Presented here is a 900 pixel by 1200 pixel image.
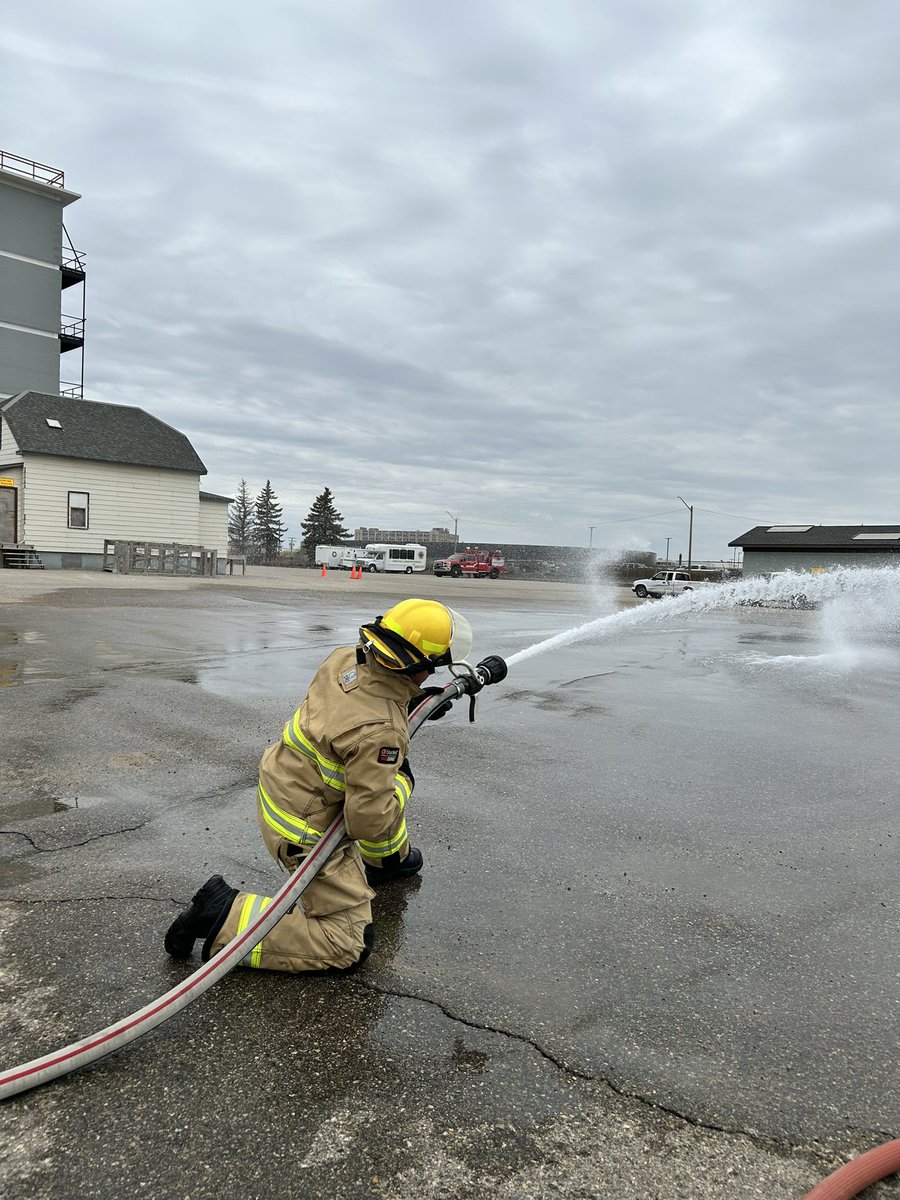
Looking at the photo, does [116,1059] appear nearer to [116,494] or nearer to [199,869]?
[199,869]

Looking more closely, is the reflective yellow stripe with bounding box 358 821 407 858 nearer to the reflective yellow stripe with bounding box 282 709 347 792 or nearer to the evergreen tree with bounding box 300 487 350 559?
the reflective yellow stripe with bounding box 282 709 347 792

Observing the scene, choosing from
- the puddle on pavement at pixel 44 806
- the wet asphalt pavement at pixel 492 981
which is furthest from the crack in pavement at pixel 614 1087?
the puddle on pavement at pixel 44 806

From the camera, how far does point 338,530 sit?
103 metres

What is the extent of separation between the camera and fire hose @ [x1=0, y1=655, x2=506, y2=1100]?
7.62ft

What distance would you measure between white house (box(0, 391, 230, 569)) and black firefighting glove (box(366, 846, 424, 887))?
33387mm

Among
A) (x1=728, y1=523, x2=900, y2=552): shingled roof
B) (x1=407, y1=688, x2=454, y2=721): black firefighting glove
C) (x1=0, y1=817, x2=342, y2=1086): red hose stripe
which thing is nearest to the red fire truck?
(x1=728, y1=523, x2=900, y2=552): shingled roof

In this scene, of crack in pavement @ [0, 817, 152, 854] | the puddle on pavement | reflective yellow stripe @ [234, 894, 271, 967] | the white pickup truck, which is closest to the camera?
reflective yellow stripe @ [234, 894, 271, 967]

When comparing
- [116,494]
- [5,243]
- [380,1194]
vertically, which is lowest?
[380,1194]

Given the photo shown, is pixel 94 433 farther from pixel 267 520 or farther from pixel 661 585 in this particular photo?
pixel 267 520

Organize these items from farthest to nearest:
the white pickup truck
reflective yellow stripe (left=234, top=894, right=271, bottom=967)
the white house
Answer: the white pickup truck < the white house < reflective yellow stripe (left=234, top=894, right=271, bottom=967)

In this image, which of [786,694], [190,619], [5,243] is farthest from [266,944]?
[5,243]

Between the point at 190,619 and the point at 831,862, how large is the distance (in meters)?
14.4

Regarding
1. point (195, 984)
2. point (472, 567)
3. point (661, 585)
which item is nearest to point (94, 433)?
point (661, 585)

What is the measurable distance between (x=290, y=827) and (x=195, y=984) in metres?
0.69
